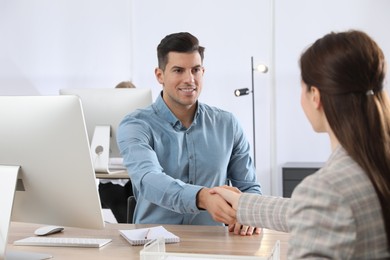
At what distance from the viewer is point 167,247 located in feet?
7.42

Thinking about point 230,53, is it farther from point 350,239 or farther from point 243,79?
point 350,239

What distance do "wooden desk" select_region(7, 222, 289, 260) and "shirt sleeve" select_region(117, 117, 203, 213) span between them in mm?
113

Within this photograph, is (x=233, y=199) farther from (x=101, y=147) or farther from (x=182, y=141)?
(x=101, y=147)

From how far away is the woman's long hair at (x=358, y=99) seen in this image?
4.50 feet

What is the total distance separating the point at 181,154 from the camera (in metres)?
2.87

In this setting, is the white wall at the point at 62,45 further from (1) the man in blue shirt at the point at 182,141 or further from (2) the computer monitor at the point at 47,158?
(2) the computer monitor at the point at 47,158

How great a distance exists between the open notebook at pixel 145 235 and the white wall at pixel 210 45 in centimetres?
409

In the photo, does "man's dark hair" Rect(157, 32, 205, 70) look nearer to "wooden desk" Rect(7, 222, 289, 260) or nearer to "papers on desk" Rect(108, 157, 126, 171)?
"wooden desk" Rect(7, 222, 289, 260)

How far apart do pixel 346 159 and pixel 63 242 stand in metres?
1.25

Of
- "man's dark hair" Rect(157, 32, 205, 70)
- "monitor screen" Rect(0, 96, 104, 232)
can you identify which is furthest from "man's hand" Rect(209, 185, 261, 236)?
"man's dark hair" Rect(157, 32, 205, 70)

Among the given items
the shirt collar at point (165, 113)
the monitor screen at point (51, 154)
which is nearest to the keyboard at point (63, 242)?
the monitor screen at point (51, 154)

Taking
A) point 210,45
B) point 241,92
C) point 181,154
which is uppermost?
point 210,45

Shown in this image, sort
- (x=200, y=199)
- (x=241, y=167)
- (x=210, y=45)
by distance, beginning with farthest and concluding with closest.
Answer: (x=210, y=45)
(x=241, y=167)
(x=200, y=199)

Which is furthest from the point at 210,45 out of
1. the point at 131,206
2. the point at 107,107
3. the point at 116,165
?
the point at 131,206
